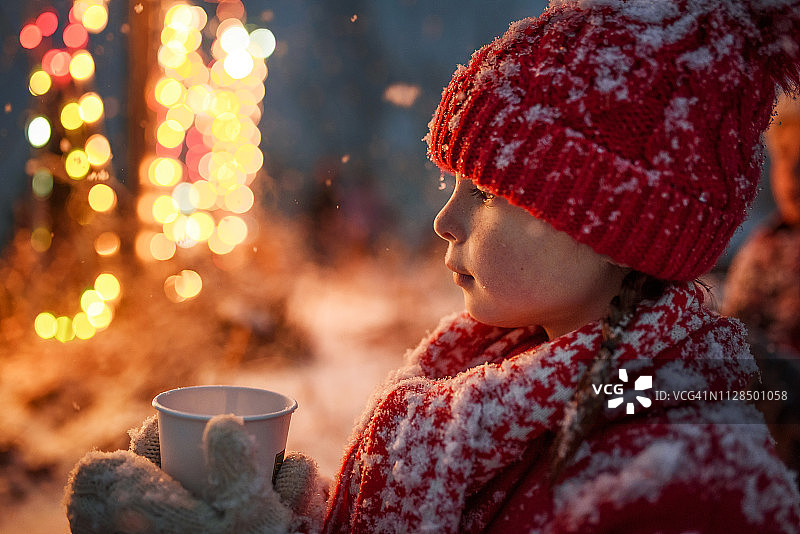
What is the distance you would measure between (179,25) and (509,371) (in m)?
2.19

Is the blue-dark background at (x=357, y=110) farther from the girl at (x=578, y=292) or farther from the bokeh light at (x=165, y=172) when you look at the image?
the girl at (x=578, y=292)

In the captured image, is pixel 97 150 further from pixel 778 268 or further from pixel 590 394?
pixel 778 268

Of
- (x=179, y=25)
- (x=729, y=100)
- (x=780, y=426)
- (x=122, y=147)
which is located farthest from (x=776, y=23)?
(x=179, y=25)

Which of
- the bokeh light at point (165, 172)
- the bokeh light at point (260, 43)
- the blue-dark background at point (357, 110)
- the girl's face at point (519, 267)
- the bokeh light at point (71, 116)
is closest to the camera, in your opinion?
the girl's face at point (519, 267)

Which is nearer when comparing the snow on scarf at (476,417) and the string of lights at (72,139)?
the snow on scarf at (476,417)

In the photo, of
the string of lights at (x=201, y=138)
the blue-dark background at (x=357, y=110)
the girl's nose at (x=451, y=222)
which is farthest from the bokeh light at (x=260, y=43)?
the girl's nose at (x=451, y=222)

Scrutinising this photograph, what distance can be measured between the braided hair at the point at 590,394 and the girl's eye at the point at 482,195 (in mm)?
256

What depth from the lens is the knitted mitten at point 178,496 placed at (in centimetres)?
75

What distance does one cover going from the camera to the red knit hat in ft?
2.58

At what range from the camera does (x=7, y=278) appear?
2072 mm

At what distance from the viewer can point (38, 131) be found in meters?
1.93

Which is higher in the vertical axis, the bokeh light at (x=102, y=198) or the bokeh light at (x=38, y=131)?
the bokeh light at (x=38, y=131)

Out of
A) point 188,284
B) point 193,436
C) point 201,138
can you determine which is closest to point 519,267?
point 193,436

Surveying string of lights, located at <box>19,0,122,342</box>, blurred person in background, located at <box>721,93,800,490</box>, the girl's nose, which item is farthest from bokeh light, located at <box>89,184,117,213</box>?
blurred person in background, located at <box>721,93,800,490</box>
